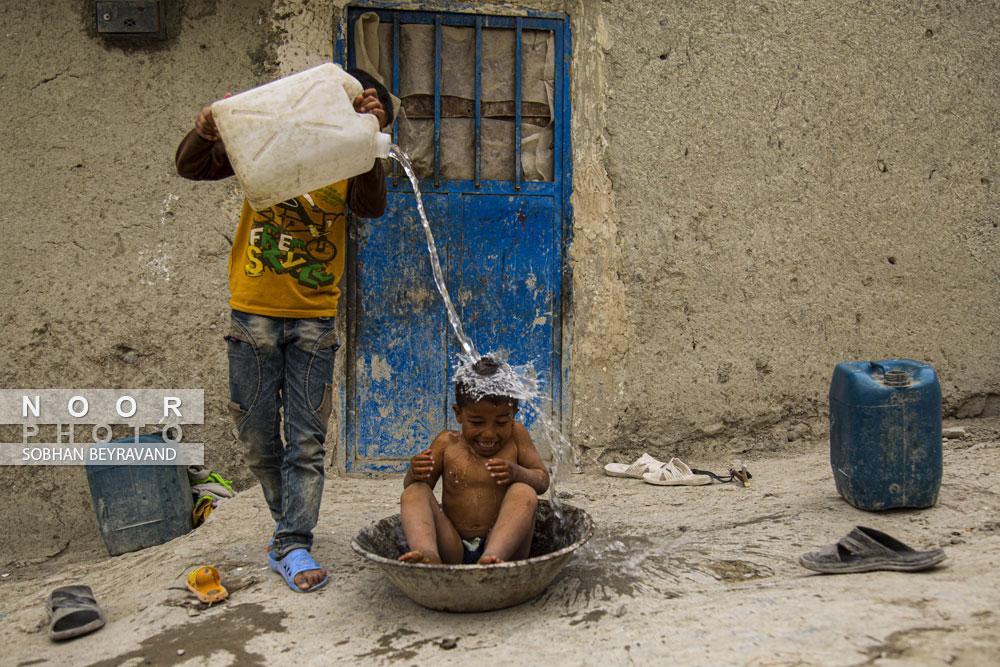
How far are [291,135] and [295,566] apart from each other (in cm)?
133

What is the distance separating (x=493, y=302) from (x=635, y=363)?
77 centimetres

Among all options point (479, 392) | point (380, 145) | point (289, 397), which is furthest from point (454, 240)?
point (479, 392)

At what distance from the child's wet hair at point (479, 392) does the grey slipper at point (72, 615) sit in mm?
1247

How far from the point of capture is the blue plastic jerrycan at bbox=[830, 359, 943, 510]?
292 cm

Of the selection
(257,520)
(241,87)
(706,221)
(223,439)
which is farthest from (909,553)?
(241,87)

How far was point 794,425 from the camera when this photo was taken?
419cm

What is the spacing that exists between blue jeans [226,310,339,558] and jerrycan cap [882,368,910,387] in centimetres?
201

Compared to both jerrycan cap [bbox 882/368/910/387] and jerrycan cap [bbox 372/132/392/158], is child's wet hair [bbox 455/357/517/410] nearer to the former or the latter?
jerrycan cap [bbox 372/132/392/158]

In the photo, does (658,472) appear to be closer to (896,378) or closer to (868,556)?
(896,378)

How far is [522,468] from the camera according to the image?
2471 mm

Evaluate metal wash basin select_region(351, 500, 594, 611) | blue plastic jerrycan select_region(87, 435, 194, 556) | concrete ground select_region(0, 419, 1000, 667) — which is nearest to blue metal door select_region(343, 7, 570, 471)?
concrete ground select_region(0, 419, 1000, 667)

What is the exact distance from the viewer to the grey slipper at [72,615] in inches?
93.4

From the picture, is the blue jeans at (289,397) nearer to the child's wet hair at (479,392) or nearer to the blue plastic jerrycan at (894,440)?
the child's wet hair at (479,392)

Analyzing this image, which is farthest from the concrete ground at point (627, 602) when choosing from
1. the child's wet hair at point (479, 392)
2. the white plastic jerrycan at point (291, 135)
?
the white plastic jerrycan at point (291, 135)
